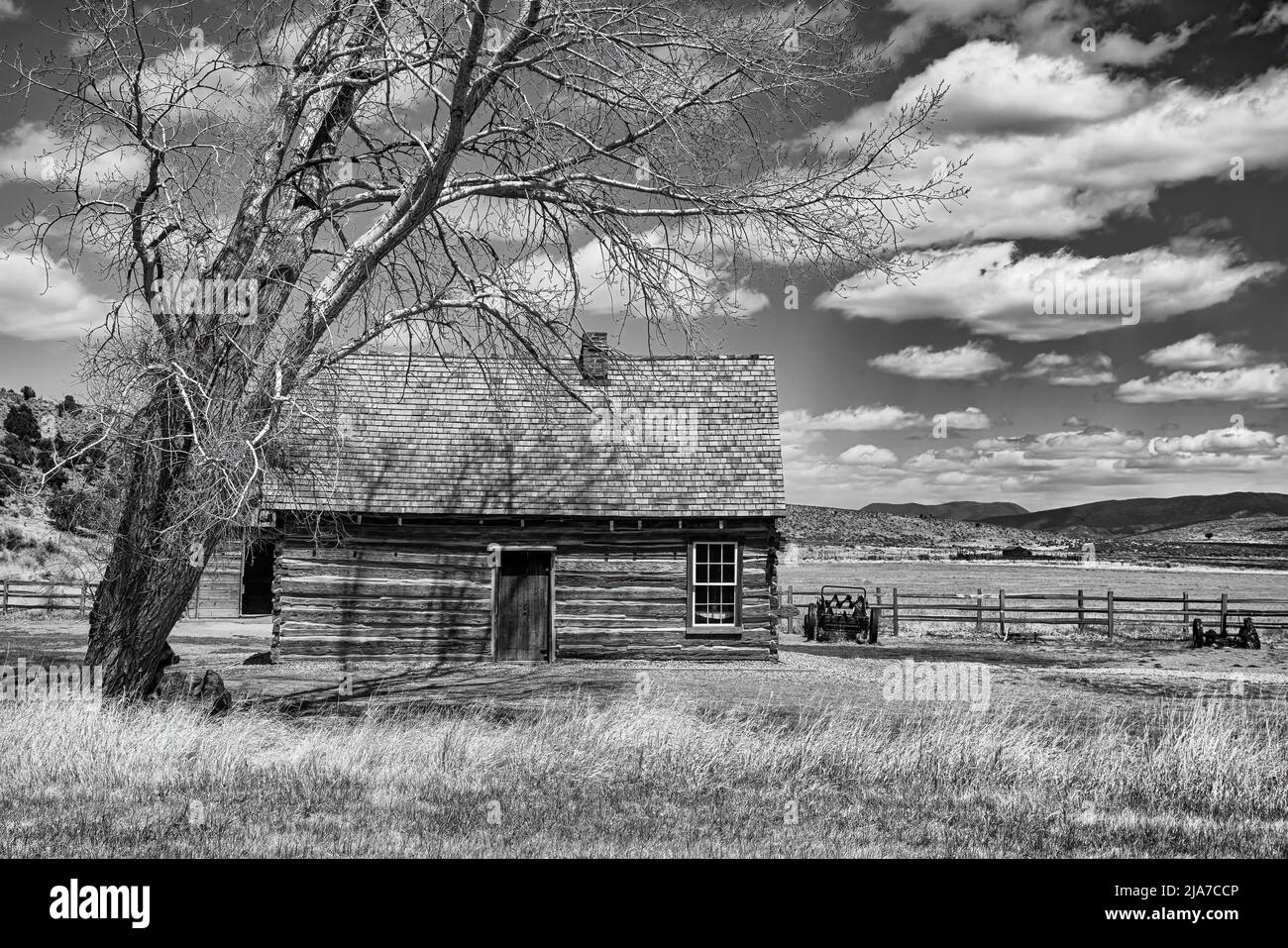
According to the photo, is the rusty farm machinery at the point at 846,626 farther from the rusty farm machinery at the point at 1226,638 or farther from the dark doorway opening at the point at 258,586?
the dark doorway opening at the point at 258,586

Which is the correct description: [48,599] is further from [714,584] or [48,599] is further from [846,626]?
[846,626]

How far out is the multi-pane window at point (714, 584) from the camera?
20781mm

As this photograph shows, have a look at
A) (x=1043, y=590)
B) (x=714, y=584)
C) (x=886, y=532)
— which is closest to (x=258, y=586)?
(x=714, y=584)

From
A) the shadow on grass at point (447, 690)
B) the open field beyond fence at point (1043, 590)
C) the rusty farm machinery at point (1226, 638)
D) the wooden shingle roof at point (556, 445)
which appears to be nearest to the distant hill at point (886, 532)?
the open field beyond fence at point (1043, 590)

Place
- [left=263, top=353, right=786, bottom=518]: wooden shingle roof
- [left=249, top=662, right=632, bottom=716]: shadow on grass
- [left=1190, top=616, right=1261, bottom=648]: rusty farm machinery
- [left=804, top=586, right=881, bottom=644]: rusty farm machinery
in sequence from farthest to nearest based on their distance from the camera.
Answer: [left=804, top=586, right=881, bottom=644]: rusty farm machinery → [left=1190, top=616, right=1261, bottom=648]: rusty farm machinery → [left=263, top=353, right=786, bottom=518]: wooden shingle roof → [left=249, top=662, right=632, bottom=716]: shadow on grass

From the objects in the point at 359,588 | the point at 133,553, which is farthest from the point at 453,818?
the point at 359,588

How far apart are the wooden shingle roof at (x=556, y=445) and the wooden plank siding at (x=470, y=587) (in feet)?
1.43

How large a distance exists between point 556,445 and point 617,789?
14012 mm

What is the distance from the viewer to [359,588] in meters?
20.4

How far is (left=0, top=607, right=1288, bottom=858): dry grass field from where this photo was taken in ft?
21.5

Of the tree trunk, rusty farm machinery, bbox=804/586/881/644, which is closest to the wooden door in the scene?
rusty farm machinery, bbox=804/586/881/644

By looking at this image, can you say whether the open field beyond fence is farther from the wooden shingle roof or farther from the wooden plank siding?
the wooden plank siding

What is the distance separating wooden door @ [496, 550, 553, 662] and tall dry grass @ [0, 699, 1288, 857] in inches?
383
